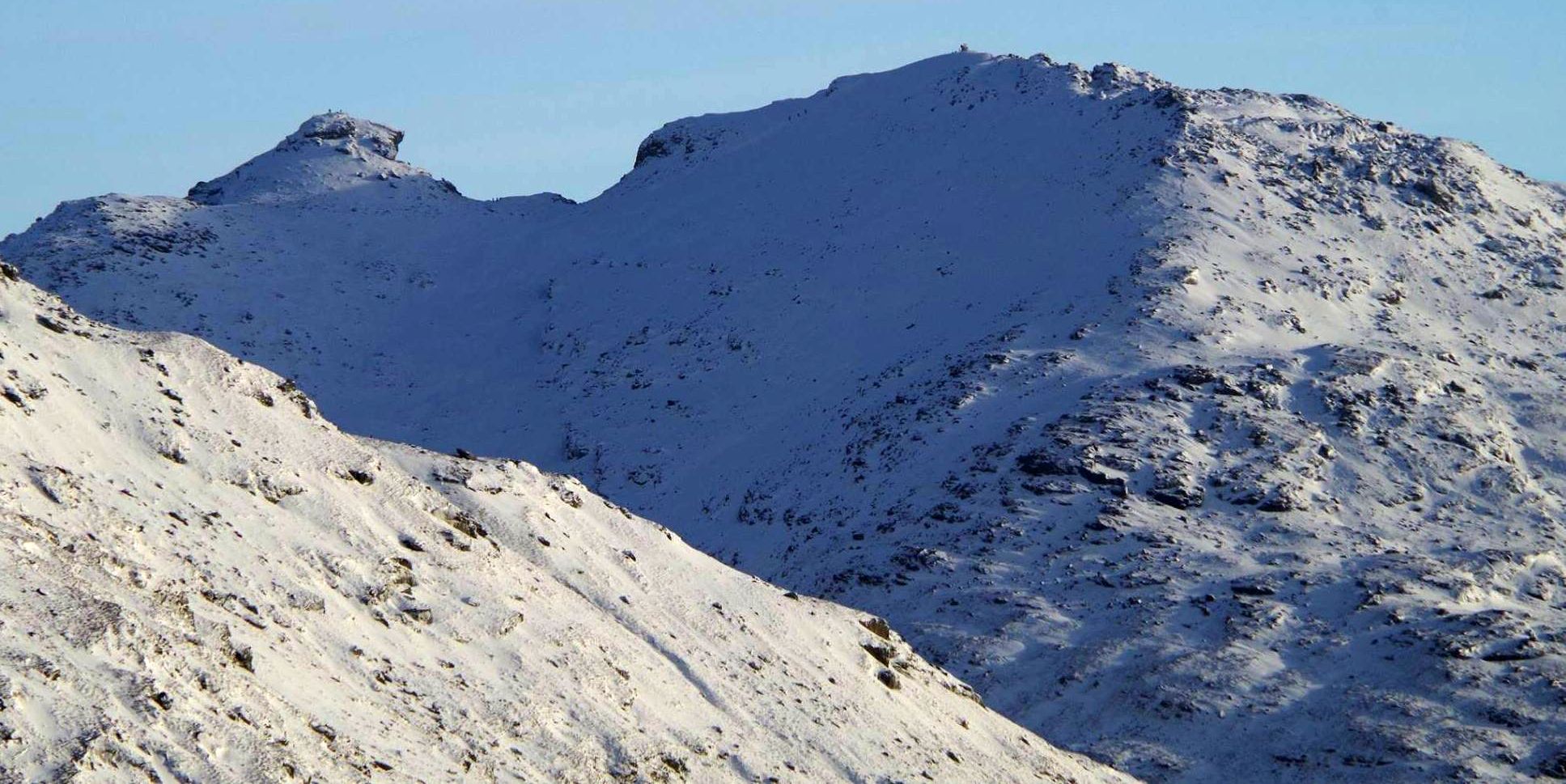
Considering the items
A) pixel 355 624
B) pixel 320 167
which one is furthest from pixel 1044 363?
pixel 320 167

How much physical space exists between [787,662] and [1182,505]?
95.1 ft

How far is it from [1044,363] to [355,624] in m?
44.2

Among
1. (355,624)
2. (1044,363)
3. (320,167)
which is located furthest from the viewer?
(320,167)

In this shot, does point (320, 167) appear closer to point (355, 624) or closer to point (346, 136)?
point (346, 136)

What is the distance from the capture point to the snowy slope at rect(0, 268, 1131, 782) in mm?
20719

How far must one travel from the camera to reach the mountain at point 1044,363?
50844mm

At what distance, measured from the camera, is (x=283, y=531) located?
27281mm

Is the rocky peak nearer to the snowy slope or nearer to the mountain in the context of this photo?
the mountain

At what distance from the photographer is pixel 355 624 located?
26.0 metres

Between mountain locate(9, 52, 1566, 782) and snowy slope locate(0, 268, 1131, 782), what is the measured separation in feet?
53.8

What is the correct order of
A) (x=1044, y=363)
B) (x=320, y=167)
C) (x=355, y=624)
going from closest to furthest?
(x=355, y=624) → (x=1044, y=363) → (x=320, y=167)

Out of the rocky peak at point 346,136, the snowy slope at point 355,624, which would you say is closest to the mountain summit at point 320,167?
the rocky peak at point 346,136

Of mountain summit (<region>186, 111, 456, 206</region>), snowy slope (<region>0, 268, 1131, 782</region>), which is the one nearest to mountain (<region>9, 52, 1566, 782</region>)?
mountain summit (<region>186, 111, 456, 206</region>)

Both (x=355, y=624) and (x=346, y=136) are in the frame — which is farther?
(x=346, y=136)
